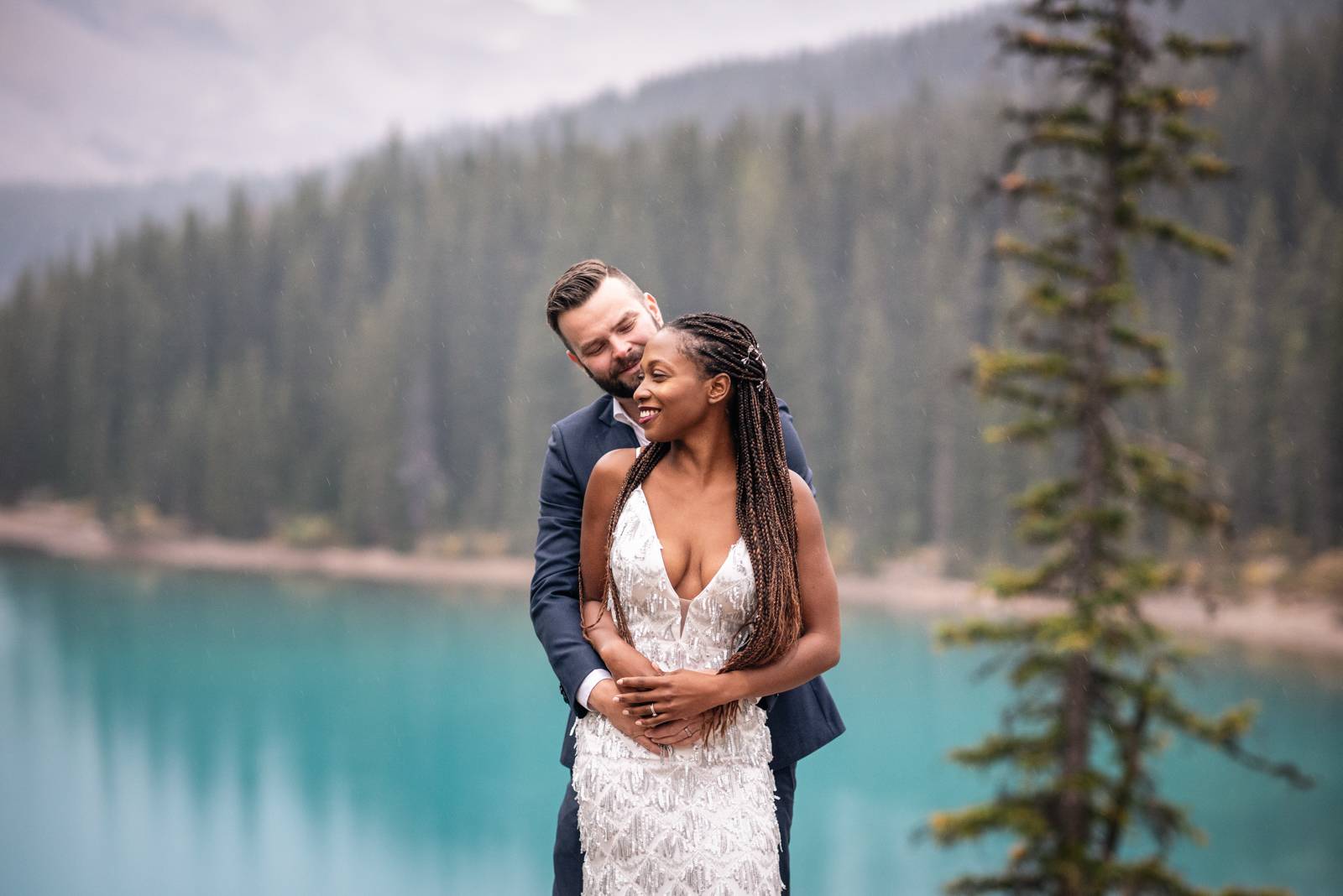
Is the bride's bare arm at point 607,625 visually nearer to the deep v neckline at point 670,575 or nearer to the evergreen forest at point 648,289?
the deep v neckline at point 670,575

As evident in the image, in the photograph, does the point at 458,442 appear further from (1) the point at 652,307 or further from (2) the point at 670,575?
(2) the point at 670,575

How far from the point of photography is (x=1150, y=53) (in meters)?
8.92

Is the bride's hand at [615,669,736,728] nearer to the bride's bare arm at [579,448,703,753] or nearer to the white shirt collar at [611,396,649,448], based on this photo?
the bride's bare arm at [579,448,703,753]

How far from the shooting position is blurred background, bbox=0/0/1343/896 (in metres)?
19.6

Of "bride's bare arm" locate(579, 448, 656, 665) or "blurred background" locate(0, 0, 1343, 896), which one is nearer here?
"bride's bare arm" locate(579, 448, 656, 665)

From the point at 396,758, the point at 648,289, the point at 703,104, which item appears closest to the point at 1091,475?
the point at 396,758

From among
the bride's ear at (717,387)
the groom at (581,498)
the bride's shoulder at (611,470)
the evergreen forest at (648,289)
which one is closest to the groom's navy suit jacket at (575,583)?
Answer: the groom at (581,498)

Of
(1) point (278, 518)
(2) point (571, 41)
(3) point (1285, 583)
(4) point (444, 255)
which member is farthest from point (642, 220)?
(2) point (571, 41)

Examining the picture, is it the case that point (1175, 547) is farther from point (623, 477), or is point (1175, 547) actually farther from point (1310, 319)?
point (623, 477)

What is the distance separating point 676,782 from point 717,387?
2.27ft

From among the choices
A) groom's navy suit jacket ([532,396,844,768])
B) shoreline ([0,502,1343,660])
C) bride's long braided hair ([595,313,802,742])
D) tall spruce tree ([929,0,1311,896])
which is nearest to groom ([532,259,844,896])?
groom's navy suit jacket ([532,396,844,768])

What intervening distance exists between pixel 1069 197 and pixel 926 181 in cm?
3425

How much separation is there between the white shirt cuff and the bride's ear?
509 mm

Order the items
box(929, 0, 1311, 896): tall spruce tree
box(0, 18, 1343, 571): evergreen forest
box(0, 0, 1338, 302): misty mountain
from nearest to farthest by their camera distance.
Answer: box(929, 0, 1311, 896): tall spruce tree → box(0, 18, 1343, 571): evergreen forest → box(0, 0, 1338, 302): misty mountain
